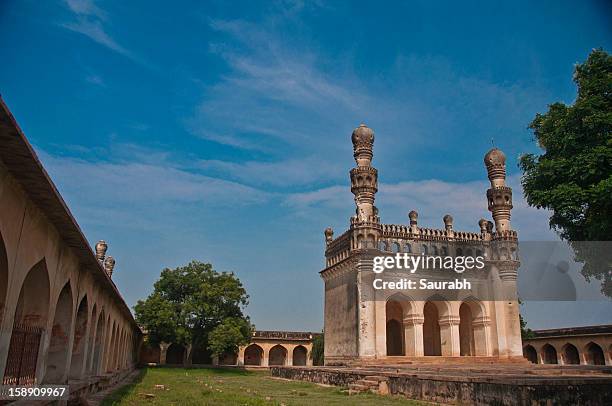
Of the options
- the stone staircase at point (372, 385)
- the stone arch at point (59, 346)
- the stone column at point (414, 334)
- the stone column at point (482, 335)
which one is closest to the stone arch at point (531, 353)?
the stone column at point (482, 335)

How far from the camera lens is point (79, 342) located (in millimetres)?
13727

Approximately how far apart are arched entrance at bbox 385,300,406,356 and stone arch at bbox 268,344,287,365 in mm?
17999

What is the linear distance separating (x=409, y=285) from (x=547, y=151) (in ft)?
44.2

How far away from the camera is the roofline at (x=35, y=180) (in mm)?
5825

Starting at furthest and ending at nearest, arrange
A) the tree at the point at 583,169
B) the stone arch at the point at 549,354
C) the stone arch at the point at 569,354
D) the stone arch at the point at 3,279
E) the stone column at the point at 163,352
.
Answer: the stone column at the point at 163,352, the stone arch at the point at 549,354, the stone arch at the point at 569,354, the tree at the point at 583,169, the stone arch at the point at 3,279

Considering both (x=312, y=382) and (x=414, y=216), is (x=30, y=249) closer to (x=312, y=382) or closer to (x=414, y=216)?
(x=312, y=382)

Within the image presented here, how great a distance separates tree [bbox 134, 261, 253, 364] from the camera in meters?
35.0

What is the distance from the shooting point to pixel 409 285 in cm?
2830

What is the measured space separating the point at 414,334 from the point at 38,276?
2210cm

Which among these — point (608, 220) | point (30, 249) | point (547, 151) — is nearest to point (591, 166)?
point (608, 220)

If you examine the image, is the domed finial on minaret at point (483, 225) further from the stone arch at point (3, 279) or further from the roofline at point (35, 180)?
the stone arch at point (3, 279)

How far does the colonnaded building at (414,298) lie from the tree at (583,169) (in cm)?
1161

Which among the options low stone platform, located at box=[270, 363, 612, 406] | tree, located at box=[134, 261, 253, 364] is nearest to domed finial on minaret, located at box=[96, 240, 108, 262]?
tree, located at box=[134, 261, 253, 364]

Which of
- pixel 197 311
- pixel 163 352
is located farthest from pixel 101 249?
pixel 163 352
